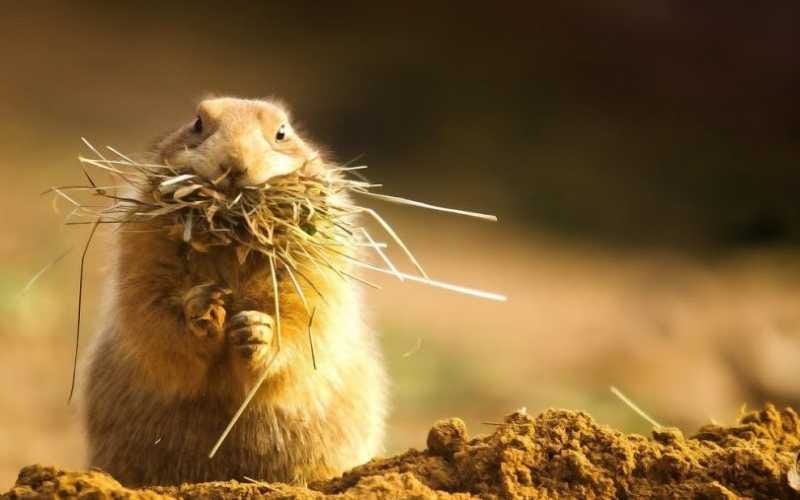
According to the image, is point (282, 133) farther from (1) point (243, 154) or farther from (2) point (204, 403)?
(2) point (204, 403)

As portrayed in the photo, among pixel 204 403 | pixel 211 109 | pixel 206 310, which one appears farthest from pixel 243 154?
pixel 204 403

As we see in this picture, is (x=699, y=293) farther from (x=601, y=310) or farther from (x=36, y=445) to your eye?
(x=36, y=445)

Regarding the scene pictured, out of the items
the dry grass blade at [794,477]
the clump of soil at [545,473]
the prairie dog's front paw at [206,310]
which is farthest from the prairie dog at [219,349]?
the dry grass blade at [794,477]

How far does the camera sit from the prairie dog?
410 centimetres

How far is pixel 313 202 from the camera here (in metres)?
4.23

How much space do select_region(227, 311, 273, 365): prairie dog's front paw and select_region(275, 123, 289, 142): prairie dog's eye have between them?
807 mm

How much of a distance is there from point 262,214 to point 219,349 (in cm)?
56

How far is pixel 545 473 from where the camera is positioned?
3.39 meters

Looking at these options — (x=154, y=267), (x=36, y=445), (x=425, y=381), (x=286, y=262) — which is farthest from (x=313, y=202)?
(x=425, y=381)

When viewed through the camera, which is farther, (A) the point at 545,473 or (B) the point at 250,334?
(B) the point at 250,334

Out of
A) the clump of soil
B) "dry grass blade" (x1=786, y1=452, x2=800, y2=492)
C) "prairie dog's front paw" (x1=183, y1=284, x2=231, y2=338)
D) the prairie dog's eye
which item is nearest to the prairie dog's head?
the prairie dog's eye

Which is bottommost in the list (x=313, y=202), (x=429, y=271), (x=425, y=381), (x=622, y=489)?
(x=622, y=489)

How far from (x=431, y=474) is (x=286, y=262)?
1130mm

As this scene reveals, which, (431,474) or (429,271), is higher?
(429,271)
